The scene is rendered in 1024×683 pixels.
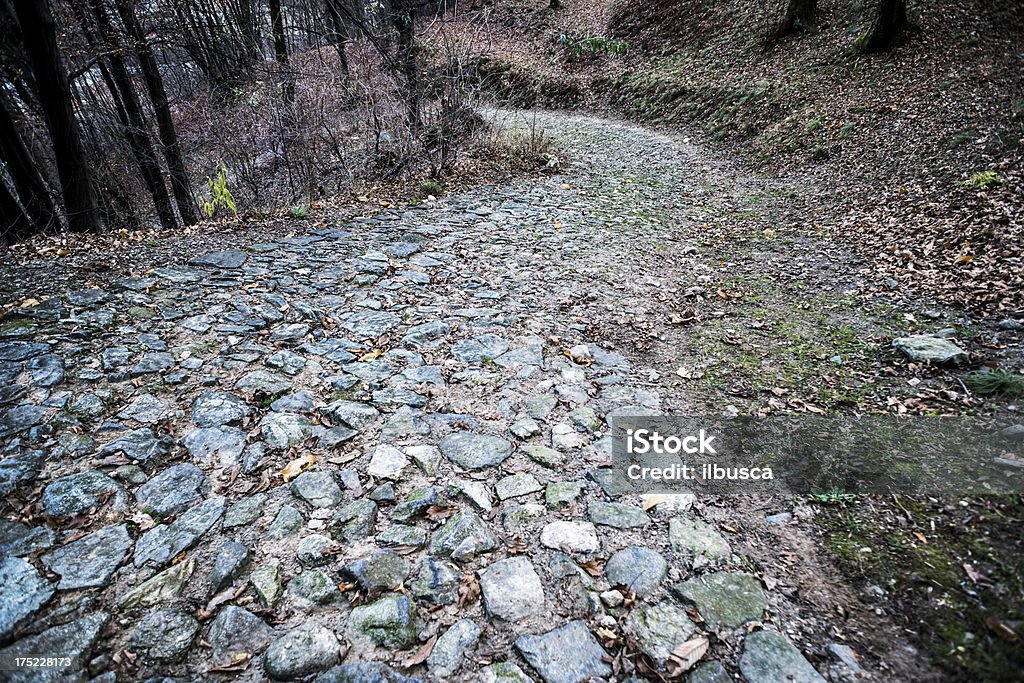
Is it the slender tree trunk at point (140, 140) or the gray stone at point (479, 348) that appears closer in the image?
the gray stone at point (479, 348)

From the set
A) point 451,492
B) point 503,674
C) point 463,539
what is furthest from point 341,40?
point 503,674

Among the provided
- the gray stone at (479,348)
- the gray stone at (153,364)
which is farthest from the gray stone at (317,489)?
the gray stone at (153,364)

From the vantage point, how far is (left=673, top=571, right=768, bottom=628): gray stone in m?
1.95

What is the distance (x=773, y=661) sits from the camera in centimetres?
178

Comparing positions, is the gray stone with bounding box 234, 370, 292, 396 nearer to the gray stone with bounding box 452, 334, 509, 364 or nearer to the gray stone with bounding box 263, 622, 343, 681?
the gray stone with bounding box 452, 334, 509, 364

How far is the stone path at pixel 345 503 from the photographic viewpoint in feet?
5.99

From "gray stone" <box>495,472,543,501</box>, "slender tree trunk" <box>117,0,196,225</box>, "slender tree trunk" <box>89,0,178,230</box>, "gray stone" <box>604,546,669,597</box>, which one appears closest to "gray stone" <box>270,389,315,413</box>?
"gray stone" <box>495,472,543,501</box>

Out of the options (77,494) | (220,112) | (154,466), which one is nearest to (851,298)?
(154,466)

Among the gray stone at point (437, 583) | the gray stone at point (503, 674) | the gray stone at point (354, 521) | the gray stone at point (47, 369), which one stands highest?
the gray stone at point (47, 369)

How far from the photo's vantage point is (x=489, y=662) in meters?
1.80

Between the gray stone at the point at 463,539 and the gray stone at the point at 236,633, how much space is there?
717 millimetres

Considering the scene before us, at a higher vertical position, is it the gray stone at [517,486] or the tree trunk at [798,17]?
the tree trunk at [798,17]

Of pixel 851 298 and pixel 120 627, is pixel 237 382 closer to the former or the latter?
pixel 120 627

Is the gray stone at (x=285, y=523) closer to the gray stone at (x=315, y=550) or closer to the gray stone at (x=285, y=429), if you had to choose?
the gray stone at (x=315, y=550)
